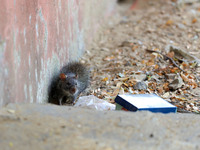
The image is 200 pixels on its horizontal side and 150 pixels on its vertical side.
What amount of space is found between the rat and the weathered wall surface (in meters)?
0.16

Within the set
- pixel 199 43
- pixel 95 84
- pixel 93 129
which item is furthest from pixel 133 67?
pixel 93 129

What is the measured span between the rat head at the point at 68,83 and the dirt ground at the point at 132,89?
45 cm

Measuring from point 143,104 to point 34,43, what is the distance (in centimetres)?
140

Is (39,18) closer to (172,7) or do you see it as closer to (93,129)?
(93,129)

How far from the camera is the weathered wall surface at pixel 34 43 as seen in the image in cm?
299

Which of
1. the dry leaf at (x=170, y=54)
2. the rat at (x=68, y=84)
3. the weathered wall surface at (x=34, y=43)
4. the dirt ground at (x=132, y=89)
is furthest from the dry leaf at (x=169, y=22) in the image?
the rat at (x=68, y=84)

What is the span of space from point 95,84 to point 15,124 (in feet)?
9.14

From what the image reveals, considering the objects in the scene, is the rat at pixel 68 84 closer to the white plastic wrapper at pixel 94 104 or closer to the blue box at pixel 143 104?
the white plastic wrapper at pixel 94 104

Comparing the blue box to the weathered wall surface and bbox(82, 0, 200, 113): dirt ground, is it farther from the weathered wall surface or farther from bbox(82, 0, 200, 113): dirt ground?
the weathered wall surface

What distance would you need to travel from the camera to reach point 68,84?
471 centimetres

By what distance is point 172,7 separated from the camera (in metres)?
9.24

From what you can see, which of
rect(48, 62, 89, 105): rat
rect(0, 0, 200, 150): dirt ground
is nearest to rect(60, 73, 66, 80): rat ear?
rect(48, 62, 89, 105): rat

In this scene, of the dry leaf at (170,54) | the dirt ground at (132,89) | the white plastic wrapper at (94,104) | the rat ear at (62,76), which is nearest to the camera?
the dirt ground at (132,89)

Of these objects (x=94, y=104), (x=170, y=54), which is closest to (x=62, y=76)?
(x=94, y=104)
